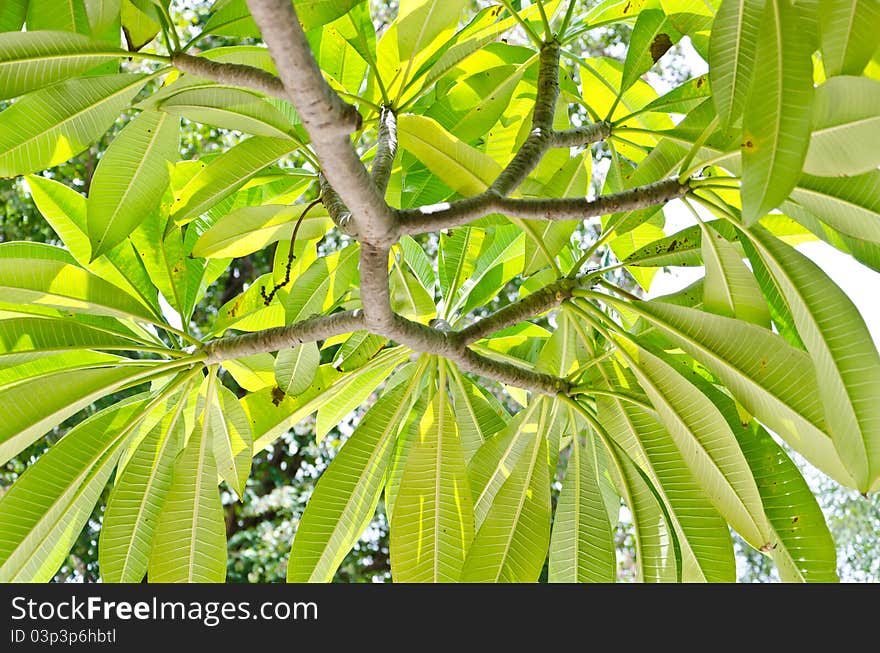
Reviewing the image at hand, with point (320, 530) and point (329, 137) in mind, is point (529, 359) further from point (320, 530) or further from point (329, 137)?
point (329, 137)

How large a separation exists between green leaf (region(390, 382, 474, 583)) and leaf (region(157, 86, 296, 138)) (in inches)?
15.6

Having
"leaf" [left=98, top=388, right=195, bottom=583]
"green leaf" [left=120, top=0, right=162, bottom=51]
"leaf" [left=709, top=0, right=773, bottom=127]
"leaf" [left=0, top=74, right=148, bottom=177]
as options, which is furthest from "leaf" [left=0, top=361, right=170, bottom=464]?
"leaf" [left=709, top=0, right=773, bottom=127]

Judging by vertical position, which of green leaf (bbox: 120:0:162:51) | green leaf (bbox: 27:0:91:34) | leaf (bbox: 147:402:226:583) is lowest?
leaf (bbox: 147:402:226:583)

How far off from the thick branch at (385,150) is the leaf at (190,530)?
1.45ft

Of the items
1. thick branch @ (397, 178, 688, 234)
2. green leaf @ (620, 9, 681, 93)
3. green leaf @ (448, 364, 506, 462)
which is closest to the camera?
thick branch @ (397, 178, 688, 234)

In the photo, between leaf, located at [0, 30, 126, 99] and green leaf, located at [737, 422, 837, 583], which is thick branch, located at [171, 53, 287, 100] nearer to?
leaf, located at [0, 30, 126, 99]

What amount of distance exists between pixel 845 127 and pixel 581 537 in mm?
606

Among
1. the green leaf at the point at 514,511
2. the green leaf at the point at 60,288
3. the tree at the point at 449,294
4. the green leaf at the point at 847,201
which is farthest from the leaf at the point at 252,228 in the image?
the green leaf at the point at 847,201

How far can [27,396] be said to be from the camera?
2.84ft

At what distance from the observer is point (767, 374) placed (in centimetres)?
77

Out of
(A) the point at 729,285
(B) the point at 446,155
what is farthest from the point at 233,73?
(A) the point at 729,285

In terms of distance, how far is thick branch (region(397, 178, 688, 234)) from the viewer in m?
0.69
